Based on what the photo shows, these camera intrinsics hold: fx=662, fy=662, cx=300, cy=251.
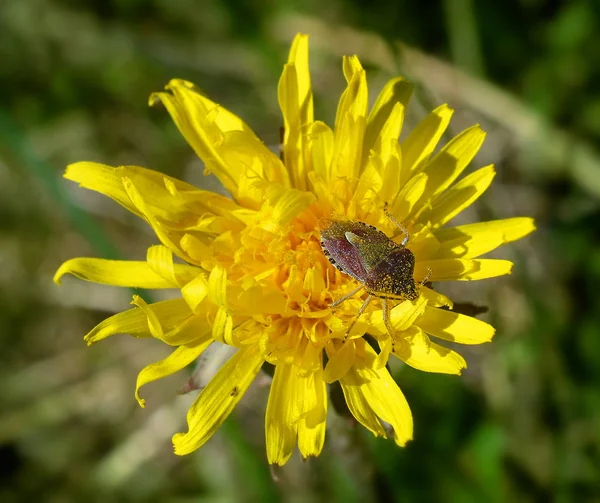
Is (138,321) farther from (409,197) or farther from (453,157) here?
(453,157)

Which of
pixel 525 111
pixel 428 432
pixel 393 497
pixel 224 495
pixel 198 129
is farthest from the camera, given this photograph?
pixel 525 111

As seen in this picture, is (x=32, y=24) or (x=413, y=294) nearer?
(x=413, y=294)

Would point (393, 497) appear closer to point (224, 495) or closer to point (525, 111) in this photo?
point (224, 495)

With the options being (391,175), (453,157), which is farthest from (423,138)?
(391,175)

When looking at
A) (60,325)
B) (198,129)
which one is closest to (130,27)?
(60,325)

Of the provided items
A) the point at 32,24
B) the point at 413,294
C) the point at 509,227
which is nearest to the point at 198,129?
the point at 413,294

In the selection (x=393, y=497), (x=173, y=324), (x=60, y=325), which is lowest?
(x=60, y=325)

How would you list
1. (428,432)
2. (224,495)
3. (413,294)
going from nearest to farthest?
(413,294), (428,432), (224,495)

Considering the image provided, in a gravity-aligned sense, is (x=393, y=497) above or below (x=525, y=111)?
below
